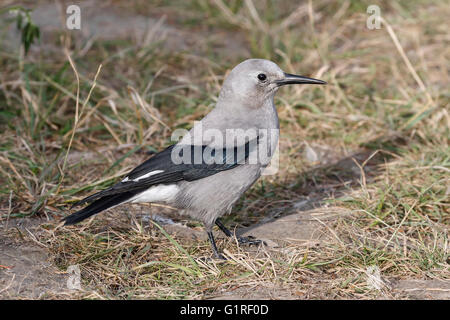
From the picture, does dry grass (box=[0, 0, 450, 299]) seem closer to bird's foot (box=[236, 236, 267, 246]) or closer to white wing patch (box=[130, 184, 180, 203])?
bird's foot (box=[236, 236, 267, 246])

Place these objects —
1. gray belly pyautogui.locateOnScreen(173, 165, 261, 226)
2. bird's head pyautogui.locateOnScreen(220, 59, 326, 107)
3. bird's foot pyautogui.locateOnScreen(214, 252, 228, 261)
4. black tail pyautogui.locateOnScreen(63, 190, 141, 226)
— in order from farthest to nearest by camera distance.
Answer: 1. bird's head pyautogui.locateOnScreen(220, 59, 326, 107)
2. gray belly pyautogui.locateOnScreen(173, 165, 261, 226)
3. bird's foot pyautogui.locateOnScreen(214, 252, 228, 261)
4. black tail pyautogui.locateOnScreen(63, 190, 141, 226)

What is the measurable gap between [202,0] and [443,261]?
15.8 feet

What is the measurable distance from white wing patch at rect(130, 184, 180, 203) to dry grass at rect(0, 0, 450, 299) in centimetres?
23

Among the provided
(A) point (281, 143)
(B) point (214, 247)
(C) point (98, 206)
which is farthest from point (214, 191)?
A: (A) point (281, 143)

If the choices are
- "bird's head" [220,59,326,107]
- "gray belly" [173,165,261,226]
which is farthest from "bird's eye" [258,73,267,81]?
"gray belly" [173,165,261,226]

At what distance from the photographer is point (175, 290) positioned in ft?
9.61

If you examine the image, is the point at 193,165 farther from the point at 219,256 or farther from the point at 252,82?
the point at 252,82

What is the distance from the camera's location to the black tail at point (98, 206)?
10.3ft

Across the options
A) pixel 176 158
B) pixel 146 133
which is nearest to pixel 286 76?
pixel 176 158

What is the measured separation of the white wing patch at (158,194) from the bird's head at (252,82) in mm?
704

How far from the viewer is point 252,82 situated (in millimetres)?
3719

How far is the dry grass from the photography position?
10.3ft

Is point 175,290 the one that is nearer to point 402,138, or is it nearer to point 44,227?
point 44,227

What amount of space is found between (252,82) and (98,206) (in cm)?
124
